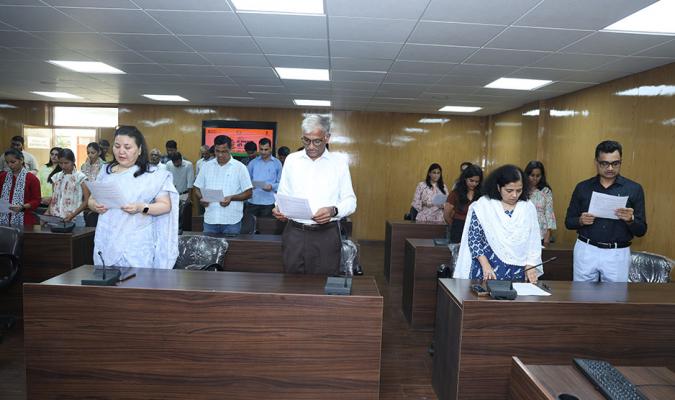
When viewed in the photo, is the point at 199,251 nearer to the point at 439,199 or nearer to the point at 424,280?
the point at 424,280

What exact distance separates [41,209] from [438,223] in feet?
18.0

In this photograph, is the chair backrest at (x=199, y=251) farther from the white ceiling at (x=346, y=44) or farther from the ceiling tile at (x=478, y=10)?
the ceiling tile at (x=478, y=10)

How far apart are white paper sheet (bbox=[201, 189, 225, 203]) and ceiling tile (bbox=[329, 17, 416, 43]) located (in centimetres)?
170

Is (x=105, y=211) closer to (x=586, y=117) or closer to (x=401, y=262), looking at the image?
(x=401, y=262)

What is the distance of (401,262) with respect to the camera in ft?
19.2

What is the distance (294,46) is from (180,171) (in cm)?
469

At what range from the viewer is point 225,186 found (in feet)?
14.6

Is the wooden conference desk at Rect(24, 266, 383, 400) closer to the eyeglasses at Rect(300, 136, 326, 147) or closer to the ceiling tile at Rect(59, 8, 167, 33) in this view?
the eyeglasses at Rect(300, 136, 326, 147)

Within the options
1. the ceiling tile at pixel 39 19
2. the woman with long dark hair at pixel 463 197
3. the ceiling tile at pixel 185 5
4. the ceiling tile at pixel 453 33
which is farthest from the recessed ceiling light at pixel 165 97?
the woman with long dark hair at pixel 463 197

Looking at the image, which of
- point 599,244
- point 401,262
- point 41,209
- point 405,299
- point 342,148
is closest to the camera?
point 599,244

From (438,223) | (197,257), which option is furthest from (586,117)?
(197,257)

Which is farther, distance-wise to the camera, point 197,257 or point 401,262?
point 401,262

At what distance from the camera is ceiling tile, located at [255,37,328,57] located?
4301mm

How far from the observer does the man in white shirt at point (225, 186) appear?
14.4 feet
